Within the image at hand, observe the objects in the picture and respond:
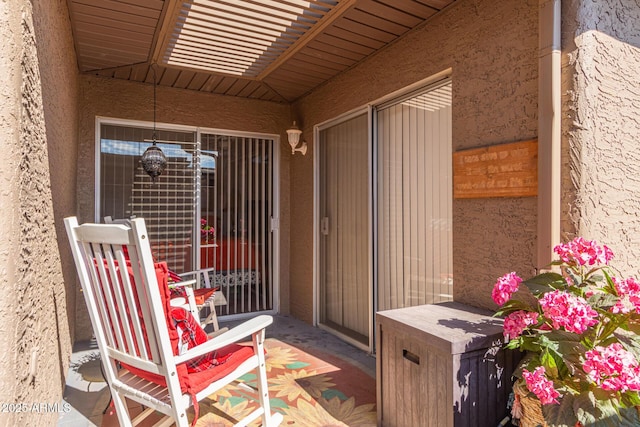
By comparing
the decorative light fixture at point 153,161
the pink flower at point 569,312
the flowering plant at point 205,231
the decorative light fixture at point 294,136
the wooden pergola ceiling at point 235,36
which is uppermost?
the wooden pergola ceiling at point 235,36

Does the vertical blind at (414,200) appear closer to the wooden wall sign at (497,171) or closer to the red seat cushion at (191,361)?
the wooden wall sign at (497,171)

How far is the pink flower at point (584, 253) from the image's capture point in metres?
1.82

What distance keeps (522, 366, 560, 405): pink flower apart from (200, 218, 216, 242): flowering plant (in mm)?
4003

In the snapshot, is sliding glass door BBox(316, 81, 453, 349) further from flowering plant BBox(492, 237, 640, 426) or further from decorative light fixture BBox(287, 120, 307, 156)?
flowering plant BBox(492, 237, 640, 426)

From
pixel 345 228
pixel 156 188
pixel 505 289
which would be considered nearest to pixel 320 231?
pixel 345 228

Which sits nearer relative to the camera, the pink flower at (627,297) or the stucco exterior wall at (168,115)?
the pink flower at (627,297)

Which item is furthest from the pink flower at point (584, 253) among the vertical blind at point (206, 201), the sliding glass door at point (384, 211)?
the vertical blind at point (206, 201)

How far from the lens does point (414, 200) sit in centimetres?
339

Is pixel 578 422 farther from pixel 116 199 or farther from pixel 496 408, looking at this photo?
pixel 116 199

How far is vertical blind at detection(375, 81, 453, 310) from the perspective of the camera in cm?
311

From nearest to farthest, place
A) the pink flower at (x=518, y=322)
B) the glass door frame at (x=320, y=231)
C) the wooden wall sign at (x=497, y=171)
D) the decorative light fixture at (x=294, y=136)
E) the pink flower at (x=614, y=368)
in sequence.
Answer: the pink flower at (x=614, y=368)
the pink flower at (x=518, y=322)
the wooden wall sign at (x=497, y=171)
the glass door frame at (x=320, y=231)
the decorative light fixture at (x=294, y=136)

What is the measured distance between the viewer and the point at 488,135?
8.62 ft

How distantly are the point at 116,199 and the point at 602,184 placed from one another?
464 centimetres

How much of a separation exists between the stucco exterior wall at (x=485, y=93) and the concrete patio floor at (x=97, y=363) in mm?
1487
